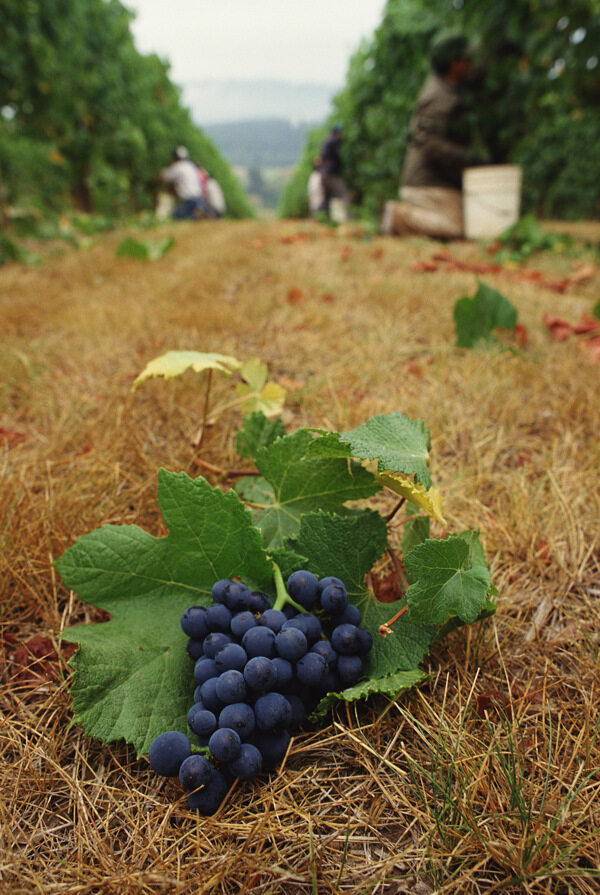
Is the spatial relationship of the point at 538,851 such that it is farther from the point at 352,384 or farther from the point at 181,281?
the point at 181,281

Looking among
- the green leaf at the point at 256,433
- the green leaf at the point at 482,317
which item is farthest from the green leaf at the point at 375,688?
the green leaf at the point at 482,317

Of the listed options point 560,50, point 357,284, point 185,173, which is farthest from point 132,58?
point 357,284

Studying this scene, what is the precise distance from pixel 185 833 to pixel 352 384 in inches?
58.3

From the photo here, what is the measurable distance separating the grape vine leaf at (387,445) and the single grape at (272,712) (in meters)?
0.37

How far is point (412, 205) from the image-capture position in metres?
6.74

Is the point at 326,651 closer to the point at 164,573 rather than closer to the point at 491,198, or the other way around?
the point at 164,573

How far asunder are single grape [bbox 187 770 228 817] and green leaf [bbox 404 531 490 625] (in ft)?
1.17

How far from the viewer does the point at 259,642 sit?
0.74 m

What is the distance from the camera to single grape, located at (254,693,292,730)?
692 mm

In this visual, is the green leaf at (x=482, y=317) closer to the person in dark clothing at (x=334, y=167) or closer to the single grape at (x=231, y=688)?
the single grape at (x=231, y=688)

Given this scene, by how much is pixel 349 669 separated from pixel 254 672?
159 millimetres

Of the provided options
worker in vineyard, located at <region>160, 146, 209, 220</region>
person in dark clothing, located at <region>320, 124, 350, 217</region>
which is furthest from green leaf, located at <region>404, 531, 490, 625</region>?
worker in vineyard, located at <region>160, 146, 209, 220</region>

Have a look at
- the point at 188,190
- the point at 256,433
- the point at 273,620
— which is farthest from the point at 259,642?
the point at 188,190

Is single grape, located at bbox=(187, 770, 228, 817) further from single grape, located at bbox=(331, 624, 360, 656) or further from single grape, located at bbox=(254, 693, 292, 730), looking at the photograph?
single grape, located at bbox=(331, 624, 360, 656)
